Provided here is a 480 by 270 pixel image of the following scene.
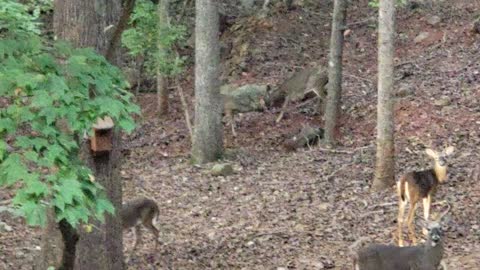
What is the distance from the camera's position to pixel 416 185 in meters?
9.53

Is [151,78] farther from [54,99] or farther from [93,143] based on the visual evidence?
[54,99]

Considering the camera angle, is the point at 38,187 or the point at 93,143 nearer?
the point at 38,187

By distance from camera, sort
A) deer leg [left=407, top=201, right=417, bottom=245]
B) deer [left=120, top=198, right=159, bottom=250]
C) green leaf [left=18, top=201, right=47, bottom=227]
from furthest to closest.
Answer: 1. deer [left=120, top=198, right=159, bottom=250]
2. deer leg [left=407, top=201, right=417, bottom=245]
3. green leaf [left=18, top=201, right=47, bottom=227]

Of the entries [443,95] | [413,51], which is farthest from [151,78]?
[443,95]

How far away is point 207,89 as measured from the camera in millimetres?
15055

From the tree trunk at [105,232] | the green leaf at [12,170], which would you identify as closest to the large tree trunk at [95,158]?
the tree trunk at [105,232]

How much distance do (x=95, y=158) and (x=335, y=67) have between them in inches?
323

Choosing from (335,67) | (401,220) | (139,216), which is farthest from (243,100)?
(401,220)

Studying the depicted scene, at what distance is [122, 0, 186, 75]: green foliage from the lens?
17.5 meters

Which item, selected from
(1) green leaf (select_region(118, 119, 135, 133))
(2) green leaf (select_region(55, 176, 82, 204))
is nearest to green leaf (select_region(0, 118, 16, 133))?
→ (2) green leaf (select_region(55, 176, 82, 204))

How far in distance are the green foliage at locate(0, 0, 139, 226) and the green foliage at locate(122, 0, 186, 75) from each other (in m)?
12.7

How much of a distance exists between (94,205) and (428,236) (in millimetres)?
4132

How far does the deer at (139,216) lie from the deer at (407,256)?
3.37 meters

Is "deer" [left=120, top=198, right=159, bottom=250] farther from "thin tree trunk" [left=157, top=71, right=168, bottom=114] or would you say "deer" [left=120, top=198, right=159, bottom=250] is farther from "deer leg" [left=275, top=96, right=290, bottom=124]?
"thin tree trunk" [left=157, top=71, right=168, bottom=114]
